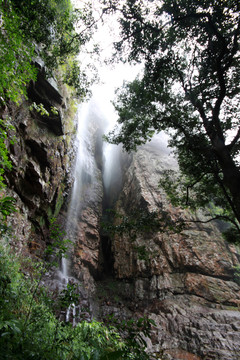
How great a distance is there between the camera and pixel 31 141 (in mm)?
8383

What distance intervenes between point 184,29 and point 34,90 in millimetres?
6786

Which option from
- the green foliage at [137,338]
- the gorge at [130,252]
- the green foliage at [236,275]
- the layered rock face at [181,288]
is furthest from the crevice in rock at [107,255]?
the green foliage at [137,338]

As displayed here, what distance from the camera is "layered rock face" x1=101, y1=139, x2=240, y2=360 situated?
7777 millimetres

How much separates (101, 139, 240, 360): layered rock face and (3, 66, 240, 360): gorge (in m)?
0.05

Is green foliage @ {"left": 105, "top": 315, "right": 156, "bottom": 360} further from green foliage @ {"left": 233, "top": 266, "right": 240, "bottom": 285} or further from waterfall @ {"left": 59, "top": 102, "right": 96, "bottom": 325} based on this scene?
green foliage @ {"left": 233, "top": 266, "right": 240, "bottom": 285}

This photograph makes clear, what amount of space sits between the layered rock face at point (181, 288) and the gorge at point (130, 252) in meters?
0.05

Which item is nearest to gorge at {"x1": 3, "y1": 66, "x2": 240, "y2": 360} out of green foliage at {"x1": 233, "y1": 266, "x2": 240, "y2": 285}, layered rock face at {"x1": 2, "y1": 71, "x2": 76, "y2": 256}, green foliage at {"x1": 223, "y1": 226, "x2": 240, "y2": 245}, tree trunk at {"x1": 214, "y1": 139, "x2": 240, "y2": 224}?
layered rock face at {"x1": 2, "y1": 71, "x2": 76, "y2": 256}

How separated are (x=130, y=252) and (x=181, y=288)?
4.73 meters

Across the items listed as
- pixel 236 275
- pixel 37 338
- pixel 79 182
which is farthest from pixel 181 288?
pixel 79 182

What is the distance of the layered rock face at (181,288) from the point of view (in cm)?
778

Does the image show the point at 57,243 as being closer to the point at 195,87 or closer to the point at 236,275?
the point at 195,87

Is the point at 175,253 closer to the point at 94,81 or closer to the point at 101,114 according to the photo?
the point at 94,81

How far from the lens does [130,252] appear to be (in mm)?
14656

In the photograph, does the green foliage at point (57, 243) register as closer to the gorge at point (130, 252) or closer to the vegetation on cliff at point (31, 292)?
the vegetation on cliff at point (31, 292)
